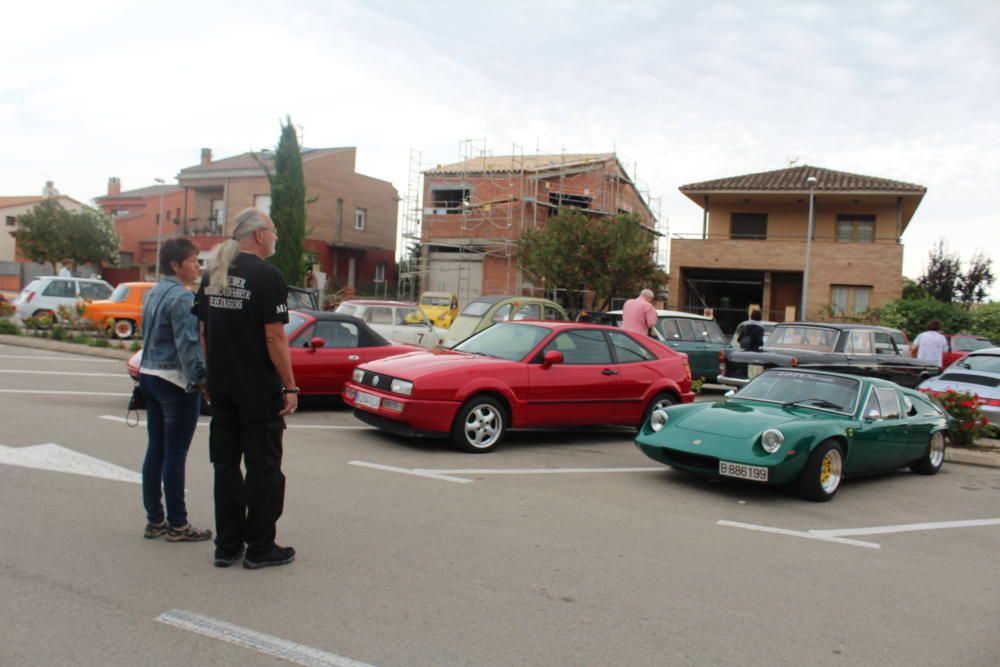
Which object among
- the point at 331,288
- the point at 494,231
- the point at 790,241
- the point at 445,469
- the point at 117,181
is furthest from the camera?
the point at 117,181

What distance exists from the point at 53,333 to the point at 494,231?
931 inches

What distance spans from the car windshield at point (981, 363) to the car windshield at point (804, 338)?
6.83 ft

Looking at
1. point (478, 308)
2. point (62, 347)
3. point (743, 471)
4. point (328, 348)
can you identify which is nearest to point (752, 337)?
point (478, 308)

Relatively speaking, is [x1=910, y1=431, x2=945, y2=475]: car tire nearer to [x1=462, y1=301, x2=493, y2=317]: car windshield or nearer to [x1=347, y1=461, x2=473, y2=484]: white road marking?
[x1=347, y1=461, x2=473, y2=484]: white road marking

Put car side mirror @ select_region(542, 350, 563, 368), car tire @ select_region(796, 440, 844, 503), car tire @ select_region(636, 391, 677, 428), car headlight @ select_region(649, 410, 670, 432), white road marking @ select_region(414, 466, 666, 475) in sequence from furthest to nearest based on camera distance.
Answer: car tire @ select_region(636, 391, 677, 428) → car side mirror @ select_region(542, 350, 563, 368) → car headlight @ select_region(649, 410, 670, 432) → white road marking @ select_region(414, 466, 666, 475) → car tire @ select_region(796, 440, 844, 503)

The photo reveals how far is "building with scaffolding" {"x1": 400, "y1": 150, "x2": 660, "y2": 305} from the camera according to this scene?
40188mm

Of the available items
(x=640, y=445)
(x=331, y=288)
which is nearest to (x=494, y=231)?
(x=331, y=288)

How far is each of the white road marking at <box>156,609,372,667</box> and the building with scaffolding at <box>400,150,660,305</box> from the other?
114 feet

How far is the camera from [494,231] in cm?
4053

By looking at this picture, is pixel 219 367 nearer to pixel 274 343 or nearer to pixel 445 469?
pixel 274 343

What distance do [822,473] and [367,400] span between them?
4.62 metres

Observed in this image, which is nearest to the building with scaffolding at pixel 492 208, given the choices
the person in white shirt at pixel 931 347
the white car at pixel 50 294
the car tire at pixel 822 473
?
the white car at pixel 50 294

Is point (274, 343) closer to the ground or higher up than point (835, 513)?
higher up

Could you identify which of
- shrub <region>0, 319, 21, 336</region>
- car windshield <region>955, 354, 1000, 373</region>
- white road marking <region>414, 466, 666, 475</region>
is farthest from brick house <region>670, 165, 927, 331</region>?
white road marking <region>414, 466, 666, 475</region>
